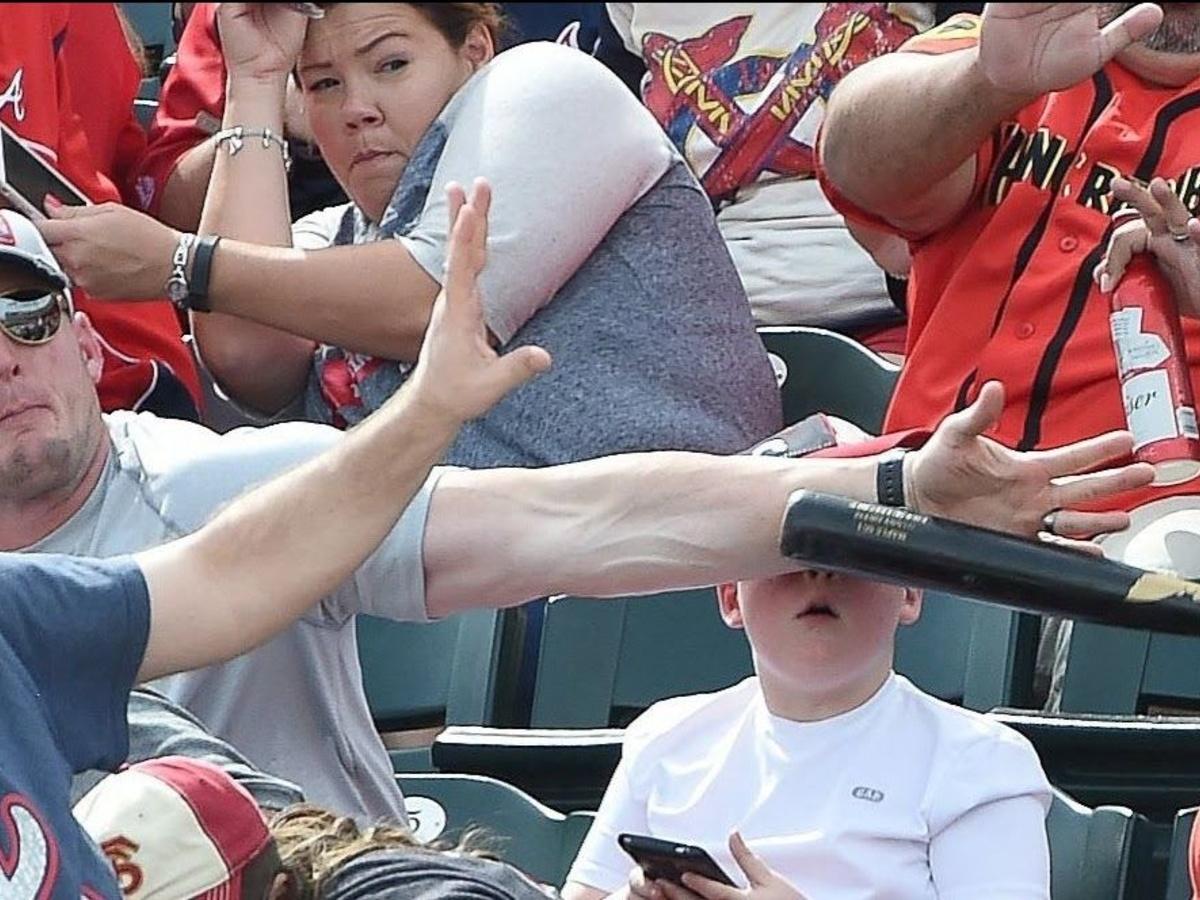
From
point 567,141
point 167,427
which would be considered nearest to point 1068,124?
point 567,141

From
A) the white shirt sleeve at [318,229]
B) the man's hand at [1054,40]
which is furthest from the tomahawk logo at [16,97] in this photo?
the man's hand at [1054,40]

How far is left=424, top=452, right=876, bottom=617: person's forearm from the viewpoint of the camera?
6.93 ft

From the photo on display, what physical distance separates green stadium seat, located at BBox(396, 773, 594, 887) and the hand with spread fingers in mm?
720

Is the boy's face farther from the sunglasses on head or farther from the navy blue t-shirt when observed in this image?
the sunglasses on head

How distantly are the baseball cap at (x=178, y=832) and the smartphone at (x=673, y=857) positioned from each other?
0.85 ft

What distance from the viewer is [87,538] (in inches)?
95.5

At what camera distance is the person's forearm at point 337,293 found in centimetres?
282

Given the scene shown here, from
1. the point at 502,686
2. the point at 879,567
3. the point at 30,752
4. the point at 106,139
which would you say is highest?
the point at 879,567

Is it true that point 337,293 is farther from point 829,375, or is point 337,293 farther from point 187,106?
point 187,106

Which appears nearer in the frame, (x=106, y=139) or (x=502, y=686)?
(x=502, y=686)

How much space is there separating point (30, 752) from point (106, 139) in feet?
5.58

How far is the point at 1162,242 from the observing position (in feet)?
7.86

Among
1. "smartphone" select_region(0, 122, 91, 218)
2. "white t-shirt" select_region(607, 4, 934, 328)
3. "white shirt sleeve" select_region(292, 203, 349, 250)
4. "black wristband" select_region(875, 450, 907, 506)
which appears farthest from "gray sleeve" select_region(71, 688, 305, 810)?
"white t-shirt" select_region(607, 4, 934, 328)

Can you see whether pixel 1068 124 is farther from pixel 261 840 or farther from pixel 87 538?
pixel 261 840
